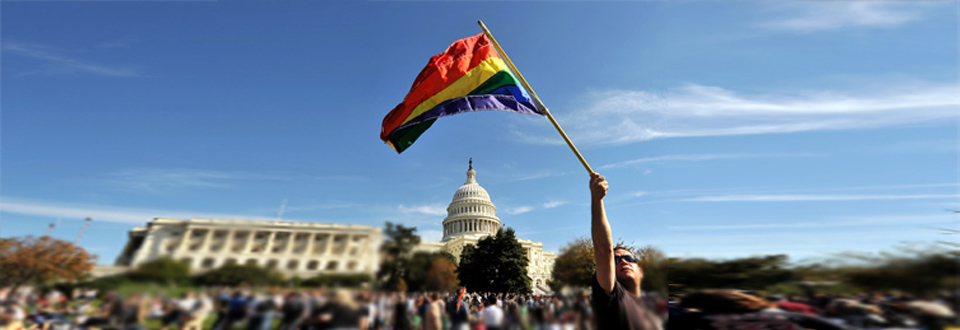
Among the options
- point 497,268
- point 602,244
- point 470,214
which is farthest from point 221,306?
point 470,214

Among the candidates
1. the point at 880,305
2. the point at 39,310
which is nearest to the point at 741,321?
the point at 880,305

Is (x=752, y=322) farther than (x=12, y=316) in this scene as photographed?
No

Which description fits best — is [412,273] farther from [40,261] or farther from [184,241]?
[40,261]

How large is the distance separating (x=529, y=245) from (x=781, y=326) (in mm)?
88431

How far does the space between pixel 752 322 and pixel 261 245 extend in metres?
3.63

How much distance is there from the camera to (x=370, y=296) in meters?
2.59

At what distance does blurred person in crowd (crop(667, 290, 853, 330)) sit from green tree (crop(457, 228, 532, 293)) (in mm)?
40993

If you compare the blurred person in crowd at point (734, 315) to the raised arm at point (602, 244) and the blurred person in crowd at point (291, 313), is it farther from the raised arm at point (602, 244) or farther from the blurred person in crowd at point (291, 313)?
the blurred person in crowd at point (291, 313)

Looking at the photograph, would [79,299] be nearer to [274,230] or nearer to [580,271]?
[274,230]

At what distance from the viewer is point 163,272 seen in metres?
2.31

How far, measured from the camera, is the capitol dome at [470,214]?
84.5 m

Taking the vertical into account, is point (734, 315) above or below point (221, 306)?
above

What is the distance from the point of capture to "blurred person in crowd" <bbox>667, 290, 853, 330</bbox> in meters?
2.15

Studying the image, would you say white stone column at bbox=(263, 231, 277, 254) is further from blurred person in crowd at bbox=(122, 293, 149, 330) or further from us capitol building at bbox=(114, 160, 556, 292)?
blurred person in crowd at bbox=(122, 293, 149, 330)
